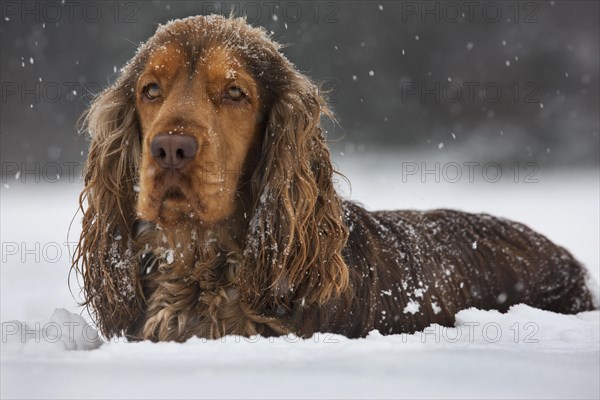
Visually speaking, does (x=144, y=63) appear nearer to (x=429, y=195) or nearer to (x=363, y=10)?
(x=429, y=195)

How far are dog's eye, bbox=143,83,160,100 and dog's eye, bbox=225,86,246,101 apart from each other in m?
0.37

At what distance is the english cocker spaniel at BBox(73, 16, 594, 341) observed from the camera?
3.49 metres

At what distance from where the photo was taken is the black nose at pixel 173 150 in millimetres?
3162

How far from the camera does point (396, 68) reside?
674 inches

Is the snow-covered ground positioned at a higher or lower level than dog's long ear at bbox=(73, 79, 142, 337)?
lower

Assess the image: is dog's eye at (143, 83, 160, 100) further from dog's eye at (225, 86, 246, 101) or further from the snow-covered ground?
the snow-covered ground

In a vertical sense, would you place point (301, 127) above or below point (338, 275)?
above

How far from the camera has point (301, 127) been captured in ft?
12.5

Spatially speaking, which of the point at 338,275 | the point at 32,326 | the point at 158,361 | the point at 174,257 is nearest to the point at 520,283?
the point at 338,275

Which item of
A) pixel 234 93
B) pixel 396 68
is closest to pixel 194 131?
pixel 234 93

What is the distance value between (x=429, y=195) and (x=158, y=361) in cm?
1020

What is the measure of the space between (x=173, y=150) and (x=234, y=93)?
1.87 feet

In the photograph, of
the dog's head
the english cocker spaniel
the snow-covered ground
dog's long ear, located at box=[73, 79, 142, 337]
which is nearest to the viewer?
the snow-covered ground

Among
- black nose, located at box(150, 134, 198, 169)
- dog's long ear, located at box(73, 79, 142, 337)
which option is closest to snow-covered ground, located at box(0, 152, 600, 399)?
dog's long ear, located at box(73, 79, 142, 337)
